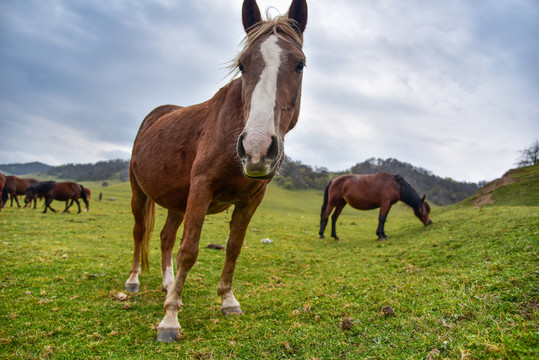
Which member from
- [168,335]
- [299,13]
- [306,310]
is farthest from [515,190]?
[168,335]

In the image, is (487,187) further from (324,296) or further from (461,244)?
(324,296)

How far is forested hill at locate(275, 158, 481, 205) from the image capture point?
77438mm

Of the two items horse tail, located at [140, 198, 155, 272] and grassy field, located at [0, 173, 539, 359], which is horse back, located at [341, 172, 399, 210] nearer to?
grassy field, located at [0, 173, 539, 359]

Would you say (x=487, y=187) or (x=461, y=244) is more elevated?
(x=487, y=187)

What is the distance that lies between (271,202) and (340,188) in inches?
1727

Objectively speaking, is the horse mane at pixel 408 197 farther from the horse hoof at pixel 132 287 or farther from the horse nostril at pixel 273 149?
the horse nostril at pixel 273 149

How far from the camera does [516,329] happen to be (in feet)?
6.71

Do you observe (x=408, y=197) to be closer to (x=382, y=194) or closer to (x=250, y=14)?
(x=382, y=194)

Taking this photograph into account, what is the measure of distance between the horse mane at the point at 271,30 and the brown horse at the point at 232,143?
1cm

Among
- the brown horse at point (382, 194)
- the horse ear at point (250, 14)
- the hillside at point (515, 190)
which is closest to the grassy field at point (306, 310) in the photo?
the horse ear at point (250, 14)

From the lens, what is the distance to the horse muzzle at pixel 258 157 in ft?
7.80

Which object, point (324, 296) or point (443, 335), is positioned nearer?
point (443, 335)

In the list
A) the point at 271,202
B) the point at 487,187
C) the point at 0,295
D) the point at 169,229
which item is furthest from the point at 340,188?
the point at 271,202

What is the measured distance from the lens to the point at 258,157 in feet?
7.77
